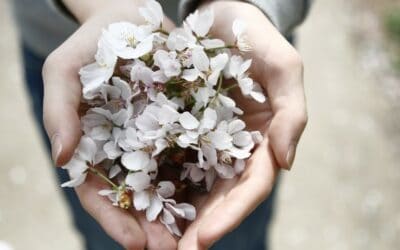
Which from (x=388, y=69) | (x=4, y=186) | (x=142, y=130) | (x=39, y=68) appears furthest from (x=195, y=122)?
(x=388, y=69)

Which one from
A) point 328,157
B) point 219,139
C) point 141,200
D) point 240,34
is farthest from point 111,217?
point 328,157

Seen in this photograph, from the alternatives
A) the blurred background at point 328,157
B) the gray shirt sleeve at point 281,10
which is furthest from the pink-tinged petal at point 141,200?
the blurred background at point 328,157

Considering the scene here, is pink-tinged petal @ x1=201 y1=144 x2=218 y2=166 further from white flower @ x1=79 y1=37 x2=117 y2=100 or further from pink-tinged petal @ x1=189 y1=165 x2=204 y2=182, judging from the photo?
white flower @ x1=79 y1=37 x2=117 y2=100

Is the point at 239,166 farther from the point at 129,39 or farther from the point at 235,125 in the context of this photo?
the point at 129,39

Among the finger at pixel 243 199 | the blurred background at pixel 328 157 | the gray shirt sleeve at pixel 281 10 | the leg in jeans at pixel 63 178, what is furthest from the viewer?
the blurred background at pixel 328 157

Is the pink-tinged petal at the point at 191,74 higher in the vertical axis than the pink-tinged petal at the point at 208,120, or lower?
higher

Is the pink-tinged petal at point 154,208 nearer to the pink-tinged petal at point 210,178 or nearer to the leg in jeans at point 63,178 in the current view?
the pink-tinged petal at point 210,178
